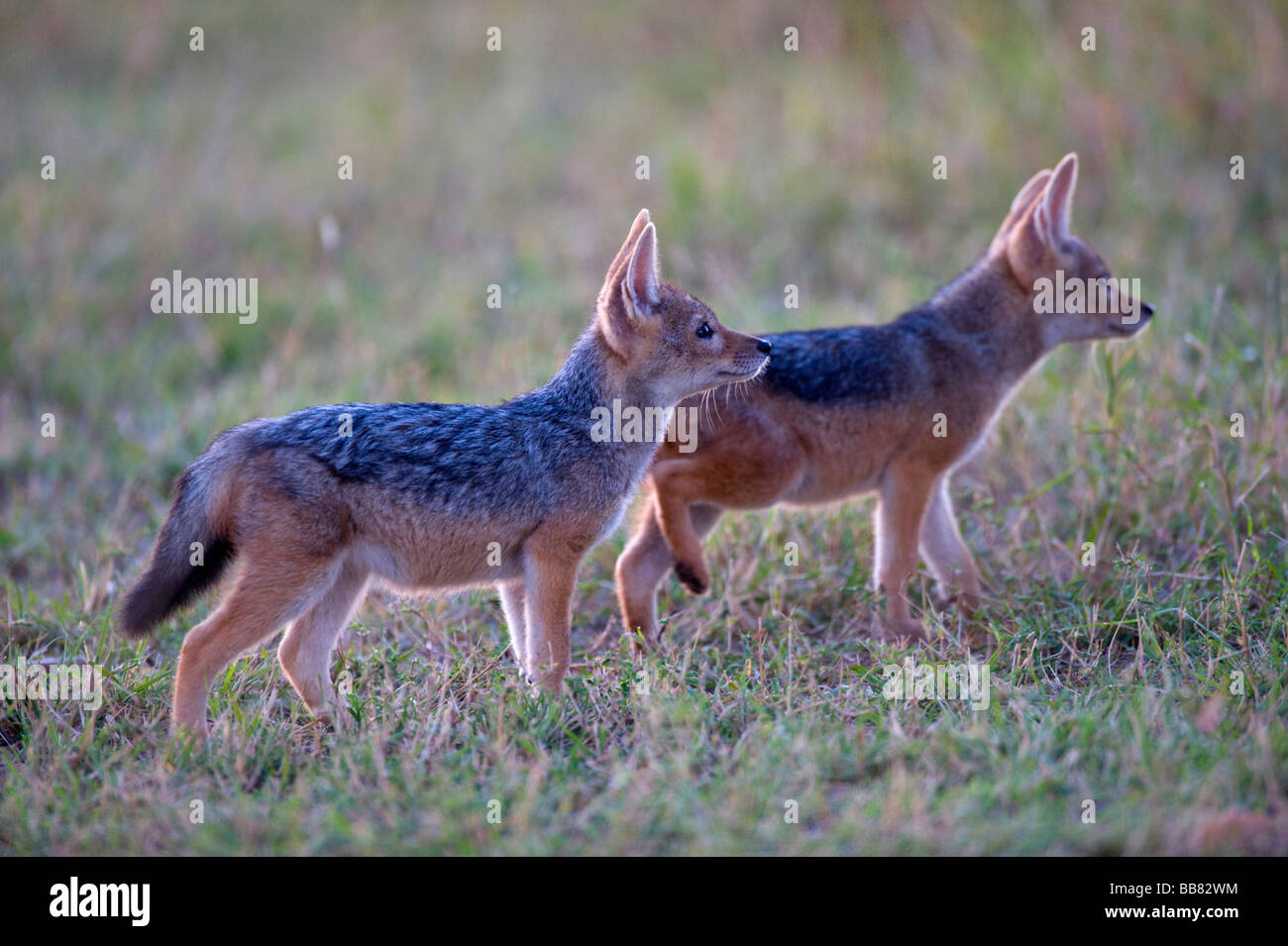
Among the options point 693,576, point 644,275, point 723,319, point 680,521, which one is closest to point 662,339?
point 644,275

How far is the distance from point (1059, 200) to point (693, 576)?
285 cm

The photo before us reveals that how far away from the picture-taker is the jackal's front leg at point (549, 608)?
546 cm

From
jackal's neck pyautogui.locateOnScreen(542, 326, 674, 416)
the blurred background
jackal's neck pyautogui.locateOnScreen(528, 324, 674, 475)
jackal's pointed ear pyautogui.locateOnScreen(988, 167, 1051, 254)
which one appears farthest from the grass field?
jackal's neck pyautogui.locateOnScreen(542, 326, 674, 416)

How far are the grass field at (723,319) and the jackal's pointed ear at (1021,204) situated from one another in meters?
1.00

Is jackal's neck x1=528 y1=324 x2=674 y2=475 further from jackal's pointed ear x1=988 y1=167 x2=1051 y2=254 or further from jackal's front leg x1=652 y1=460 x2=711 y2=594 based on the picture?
jackal's pointed ear x1=988 y1=167 x2=1051 y2=254

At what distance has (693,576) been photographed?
6.03 meters

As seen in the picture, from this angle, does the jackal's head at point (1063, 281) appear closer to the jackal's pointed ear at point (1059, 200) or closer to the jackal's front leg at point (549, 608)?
the jackal's pointed ear at point (1059, 200)

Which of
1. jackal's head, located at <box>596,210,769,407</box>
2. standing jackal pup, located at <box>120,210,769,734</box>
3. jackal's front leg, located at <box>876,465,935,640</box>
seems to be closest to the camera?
standing jackal pup, located at <box>120,210,769,734</box>

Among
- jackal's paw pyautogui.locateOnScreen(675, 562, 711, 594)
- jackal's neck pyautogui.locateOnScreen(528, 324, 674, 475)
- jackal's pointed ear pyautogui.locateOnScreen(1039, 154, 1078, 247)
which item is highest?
jackal's pointed ear pyautogui.locateOnScreen(1039, 154, 1078, 247)

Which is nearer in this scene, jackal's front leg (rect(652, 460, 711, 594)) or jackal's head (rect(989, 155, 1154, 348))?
jackal's front leg (rect(652, 460, 711, 594))

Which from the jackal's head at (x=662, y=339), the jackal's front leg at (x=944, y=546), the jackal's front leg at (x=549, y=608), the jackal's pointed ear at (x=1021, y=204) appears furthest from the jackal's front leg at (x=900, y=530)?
the jackal's front leg at (x=549, y=608)

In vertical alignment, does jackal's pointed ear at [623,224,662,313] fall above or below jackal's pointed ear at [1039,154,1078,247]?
below

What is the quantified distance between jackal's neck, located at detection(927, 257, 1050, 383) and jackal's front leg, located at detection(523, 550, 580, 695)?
260cm

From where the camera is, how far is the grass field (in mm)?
4508
